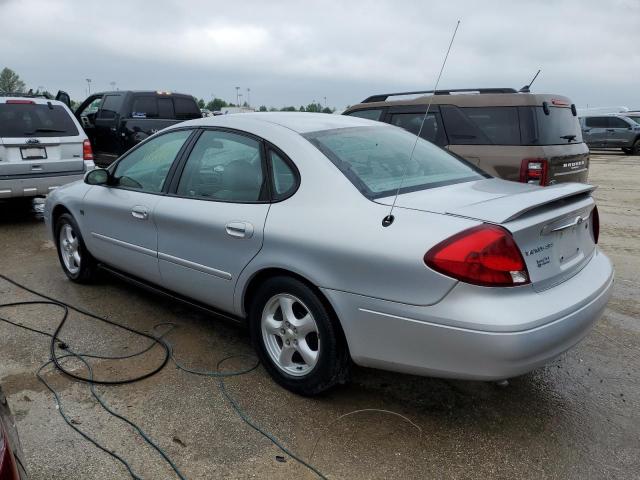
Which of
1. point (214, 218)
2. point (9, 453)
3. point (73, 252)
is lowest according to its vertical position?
point (73, 252)

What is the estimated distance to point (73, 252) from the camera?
5.01 meters

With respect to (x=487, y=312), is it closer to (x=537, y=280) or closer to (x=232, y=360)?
(x=537, y=280)

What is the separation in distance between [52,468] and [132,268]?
1.89 metres

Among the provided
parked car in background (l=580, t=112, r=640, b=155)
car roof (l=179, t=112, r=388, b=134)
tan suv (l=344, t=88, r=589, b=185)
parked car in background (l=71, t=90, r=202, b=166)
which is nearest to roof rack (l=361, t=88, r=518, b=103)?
tan suv (l=344, t=88, r=589, b=185)

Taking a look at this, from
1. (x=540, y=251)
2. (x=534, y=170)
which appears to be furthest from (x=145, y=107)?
(x=540, y=251)

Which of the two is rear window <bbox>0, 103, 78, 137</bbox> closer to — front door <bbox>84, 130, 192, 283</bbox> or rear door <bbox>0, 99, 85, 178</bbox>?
rear door <bbox>0, 99, 85, 178</bbox>

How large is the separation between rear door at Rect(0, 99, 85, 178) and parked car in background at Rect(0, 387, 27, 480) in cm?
630

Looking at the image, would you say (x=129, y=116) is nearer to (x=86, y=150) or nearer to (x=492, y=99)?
(x=86, y=150)

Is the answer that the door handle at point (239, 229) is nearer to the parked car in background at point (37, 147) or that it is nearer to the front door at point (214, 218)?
the front door at point (214, 218)

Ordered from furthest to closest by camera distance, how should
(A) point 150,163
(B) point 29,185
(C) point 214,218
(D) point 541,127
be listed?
(B) point 29,185 < (D) point 541,127 < (A) point 150,163 < (C) point 214,218

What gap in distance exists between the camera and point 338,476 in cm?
248

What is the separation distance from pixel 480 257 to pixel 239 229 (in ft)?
4.67

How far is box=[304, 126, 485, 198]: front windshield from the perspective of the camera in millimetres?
2981

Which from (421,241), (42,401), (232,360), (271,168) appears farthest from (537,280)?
(42,401)
